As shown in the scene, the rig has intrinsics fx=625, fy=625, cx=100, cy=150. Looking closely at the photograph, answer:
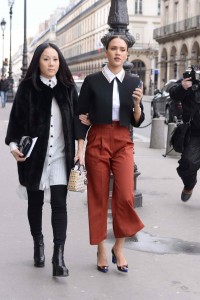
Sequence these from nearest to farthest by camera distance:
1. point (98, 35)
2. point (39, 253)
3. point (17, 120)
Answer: point (17, 120)
point (39, 253)
point (98, 35)

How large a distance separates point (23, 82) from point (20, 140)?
0.45 meters

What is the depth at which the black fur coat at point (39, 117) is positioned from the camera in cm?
479

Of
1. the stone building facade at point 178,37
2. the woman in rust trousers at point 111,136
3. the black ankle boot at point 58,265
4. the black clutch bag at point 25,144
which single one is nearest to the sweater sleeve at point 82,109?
the woman in rust trousers at point 111,136

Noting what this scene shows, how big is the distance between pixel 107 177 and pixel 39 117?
2.37 feet

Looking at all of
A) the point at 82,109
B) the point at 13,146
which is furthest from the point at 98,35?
the point at 13,146

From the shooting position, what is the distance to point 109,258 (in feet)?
17.9

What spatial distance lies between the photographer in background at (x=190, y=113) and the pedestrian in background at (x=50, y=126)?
8.29ft

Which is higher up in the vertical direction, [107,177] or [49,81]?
[49,81]

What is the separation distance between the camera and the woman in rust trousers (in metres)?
4.85

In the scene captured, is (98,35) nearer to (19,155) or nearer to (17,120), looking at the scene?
(17,120)

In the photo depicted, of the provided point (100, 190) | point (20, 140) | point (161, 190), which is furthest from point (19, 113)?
point (161, 190)

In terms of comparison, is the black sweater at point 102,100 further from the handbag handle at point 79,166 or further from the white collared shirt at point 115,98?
the handbag handle at point 79,166

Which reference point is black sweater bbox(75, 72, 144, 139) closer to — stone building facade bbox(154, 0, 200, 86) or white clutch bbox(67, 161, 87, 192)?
white clutch bbox(67, 161, 87, 192)

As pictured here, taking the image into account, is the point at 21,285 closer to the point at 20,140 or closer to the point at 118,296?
the point at 118,296
